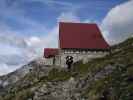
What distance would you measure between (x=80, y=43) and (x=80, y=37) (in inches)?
102

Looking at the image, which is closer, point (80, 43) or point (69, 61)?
point (69, 61)

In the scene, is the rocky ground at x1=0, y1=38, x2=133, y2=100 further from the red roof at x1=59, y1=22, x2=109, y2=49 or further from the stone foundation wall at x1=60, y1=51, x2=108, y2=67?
the red roof at x1=59, y1=22, x2=109, y2=49

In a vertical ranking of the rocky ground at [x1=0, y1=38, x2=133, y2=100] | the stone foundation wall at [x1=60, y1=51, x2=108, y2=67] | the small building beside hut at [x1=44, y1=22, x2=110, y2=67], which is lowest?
the rocky ground at [x1=0, y1=38, x2=133, y2=100]

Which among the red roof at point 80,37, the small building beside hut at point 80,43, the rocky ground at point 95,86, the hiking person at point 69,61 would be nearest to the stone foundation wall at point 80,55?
the small building beside hut at point 80,43

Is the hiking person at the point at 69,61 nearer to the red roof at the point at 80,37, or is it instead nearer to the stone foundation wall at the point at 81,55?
the stone foundation wall at the point at 81,55

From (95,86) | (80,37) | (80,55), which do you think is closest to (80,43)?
(80,37)

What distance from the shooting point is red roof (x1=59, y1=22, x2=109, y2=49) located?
13450 cm

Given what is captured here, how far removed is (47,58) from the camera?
179875mm

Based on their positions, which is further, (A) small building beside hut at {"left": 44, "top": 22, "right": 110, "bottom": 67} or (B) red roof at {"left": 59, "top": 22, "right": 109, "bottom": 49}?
(B) red roof at {"left": 59, "top": 22, "right": 109, "bottom": 49}

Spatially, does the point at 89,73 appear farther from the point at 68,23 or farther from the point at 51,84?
the point at 68,23

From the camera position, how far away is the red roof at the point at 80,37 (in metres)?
134

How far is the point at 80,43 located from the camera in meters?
136

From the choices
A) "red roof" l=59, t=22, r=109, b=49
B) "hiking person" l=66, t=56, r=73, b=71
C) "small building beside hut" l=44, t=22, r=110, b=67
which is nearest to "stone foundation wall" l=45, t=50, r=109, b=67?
"small building beside hut" l=44, t=22, r=110, b=67

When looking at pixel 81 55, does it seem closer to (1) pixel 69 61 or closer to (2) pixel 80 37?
(1) pixel 69 61
